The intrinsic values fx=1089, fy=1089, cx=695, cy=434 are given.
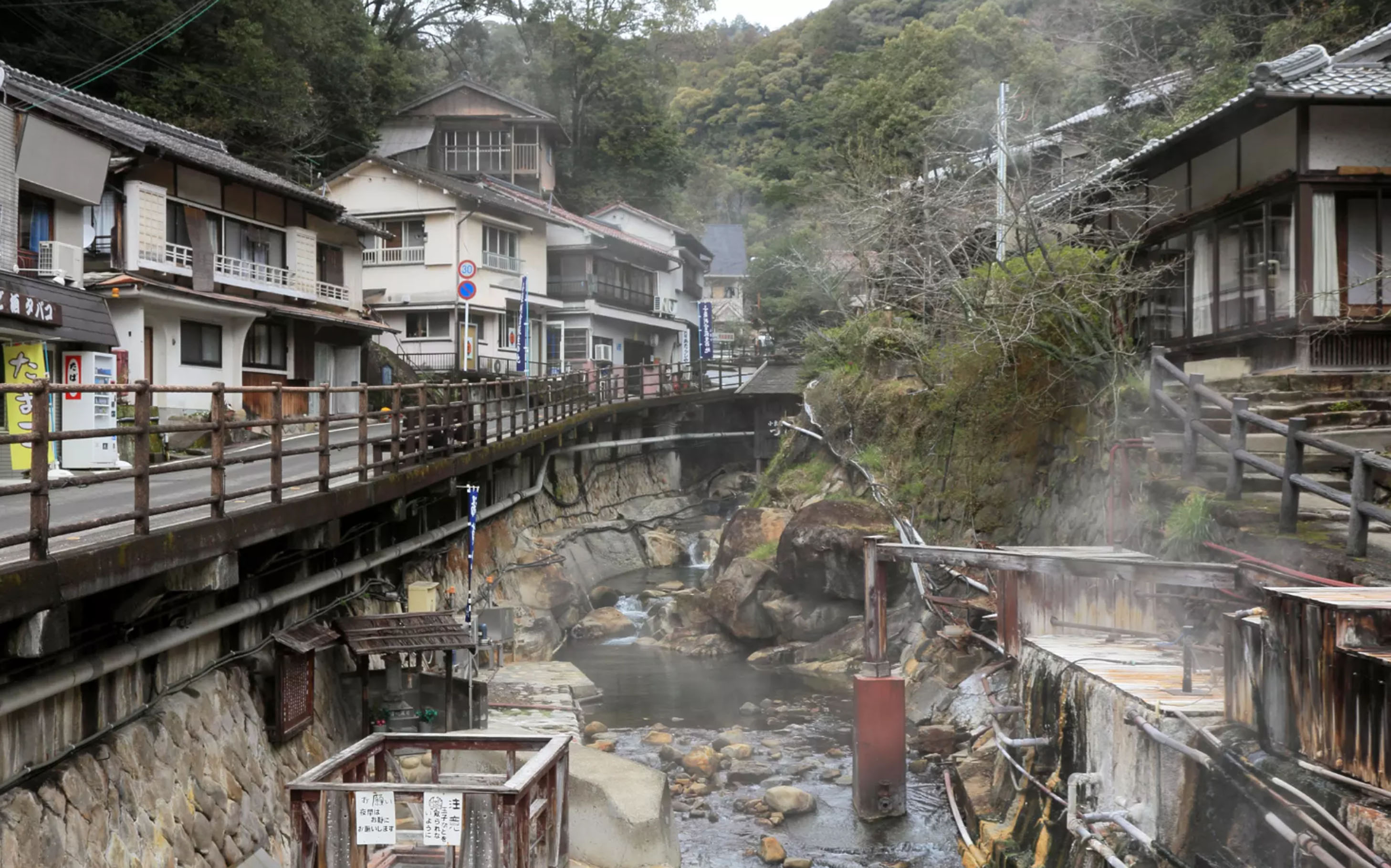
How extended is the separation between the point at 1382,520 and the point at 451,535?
1507cm

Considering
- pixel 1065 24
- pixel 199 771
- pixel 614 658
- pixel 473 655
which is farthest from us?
pixel 1065 24

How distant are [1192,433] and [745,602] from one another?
540 inches

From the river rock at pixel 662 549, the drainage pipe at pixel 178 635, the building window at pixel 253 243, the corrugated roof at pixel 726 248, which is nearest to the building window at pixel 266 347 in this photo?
the building window at pixel 253 243

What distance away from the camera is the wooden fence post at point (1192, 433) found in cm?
1357

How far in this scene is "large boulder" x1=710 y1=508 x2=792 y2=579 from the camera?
28.2 m

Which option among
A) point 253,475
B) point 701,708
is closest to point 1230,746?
point 253,475

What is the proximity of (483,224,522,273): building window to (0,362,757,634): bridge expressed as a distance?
16787 millimetres

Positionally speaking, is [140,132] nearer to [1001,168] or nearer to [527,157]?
[1001,168]

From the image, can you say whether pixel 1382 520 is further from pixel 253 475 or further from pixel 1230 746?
pixel 253 475

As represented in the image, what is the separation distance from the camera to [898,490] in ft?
80.8

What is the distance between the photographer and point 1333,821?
5980 millimetres

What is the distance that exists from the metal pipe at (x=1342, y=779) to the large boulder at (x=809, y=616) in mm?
17441

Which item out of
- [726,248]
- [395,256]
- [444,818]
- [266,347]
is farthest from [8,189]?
[726,248]

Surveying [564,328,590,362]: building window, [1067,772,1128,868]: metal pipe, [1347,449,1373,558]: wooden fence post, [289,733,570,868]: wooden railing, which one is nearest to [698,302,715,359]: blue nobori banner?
[564,328,590,362]: building window
